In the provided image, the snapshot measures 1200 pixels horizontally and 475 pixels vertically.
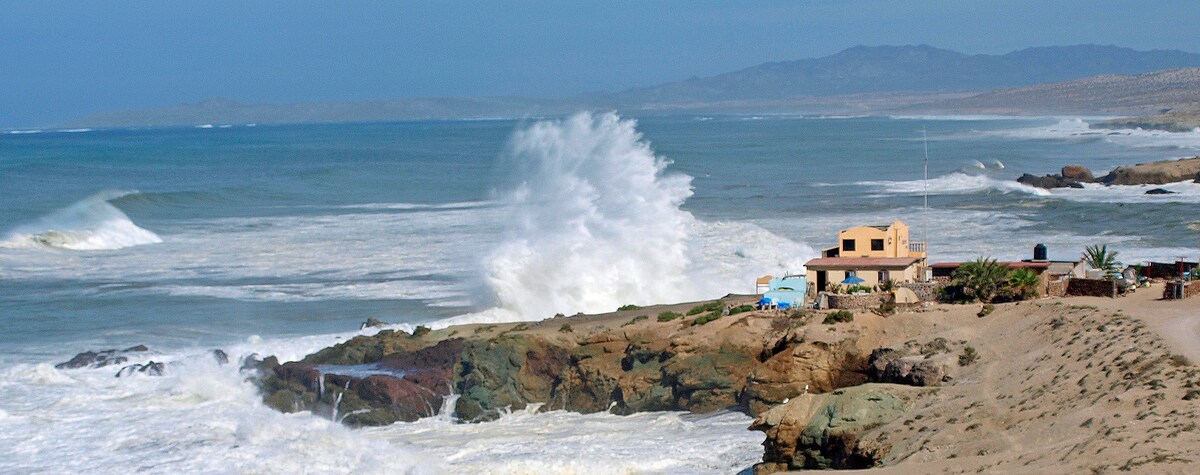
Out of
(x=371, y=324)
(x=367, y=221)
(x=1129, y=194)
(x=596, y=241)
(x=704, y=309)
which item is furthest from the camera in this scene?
(x=1129, y=194)

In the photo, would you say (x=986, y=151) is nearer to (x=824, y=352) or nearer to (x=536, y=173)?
(x=536, y=173)

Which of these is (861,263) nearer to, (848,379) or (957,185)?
(848,379)

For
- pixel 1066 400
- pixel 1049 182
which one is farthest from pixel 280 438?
pixel 1049 182

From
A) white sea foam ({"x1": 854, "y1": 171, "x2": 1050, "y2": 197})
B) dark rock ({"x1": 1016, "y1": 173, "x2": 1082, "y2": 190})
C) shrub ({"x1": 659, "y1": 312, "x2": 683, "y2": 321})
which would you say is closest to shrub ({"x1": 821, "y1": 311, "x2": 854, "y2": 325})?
shrub ({"x1": 659, "y1": 312, "x2": 683, "y2": 321})

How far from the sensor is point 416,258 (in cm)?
4350

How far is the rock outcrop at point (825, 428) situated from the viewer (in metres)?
18.9

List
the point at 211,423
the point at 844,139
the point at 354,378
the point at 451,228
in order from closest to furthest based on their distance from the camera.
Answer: the point at 211,423 < the point at 354,378 < the point at 451,228 < the point at 844,139

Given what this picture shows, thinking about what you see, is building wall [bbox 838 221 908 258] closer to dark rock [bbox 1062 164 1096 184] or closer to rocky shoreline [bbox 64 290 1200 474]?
rocky shoreline [bbox 64 290 1200 474]

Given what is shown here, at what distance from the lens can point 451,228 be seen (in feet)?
171

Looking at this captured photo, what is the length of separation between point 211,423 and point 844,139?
110 metres

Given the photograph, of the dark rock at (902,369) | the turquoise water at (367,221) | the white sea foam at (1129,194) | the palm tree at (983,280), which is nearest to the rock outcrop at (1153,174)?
the white sea foam at (1129,194)

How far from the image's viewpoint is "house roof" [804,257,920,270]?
2828 cm

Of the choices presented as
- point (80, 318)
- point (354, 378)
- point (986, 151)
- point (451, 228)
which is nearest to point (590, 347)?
point (354, 378)

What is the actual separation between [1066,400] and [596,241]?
2087 cm
